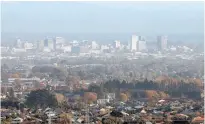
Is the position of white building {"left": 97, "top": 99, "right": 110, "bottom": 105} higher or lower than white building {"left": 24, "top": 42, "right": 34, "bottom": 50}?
lower

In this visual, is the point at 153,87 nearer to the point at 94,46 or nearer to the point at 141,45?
the point at 141,45

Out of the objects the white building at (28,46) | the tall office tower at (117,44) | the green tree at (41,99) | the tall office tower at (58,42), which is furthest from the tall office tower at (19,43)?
the green tree at (41,99)

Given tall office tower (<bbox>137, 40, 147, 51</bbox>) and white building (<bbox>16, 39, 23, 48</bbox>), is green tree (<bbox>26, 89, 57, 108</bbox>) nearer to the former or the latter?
white building (<bbox>16, 39, 23, 48</bbox>)

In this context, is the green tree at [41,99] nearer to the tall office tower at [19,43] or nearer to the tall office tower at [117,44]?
the tall office tower at [19,43]

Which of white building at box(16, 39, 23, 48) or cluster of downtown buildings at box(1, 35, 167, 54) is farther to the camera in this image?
white building at box(16, 39, 23, 48)

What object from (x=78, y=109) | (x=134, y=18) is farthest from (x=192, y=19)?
(x=78, y=109)

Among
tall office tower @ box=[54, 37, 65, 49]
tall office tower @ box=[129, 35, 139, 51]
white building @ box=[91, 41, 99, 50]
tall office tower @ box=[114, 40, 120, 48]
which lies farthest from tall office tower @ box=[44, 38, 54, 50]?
tall office tower @ box=[129, 35, 139, 51]
